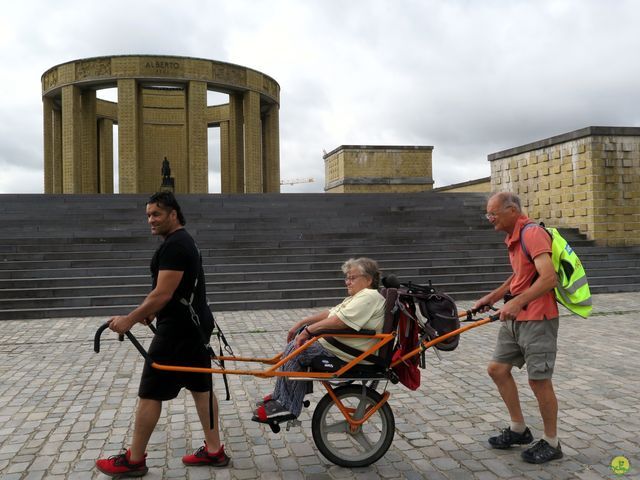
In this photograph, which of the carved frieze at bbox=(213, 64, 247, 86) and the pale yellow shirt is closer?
the pale yellow shirt

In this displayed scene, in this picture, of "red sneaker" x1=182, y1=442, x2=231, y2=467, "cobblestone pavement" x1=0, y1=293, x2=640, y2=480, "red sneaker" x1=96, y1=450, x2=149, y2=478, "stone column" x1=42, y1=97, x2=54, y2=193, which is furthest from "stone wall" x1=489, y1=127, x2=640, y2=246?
"stone column" x1=42, y1=97, x2=54, y2=193

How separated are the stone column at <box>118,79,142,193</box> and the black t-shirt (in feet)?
75.9

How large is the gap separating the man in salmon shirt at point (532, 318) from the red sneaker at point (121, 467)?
232 centimetres

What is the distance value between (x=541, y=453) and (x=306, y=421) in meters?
1.74

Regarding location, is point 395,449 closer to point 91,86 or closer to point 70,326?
point 70,326

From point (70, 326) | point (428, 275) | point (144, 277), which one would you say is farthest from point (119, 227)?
point (428, 275)

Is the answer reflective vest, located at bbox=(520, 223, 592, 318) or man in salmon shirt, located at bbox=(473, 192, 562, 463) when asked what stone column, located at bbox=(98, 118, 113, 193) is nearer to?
man in salmon shirt, located at bbox=(473, 192, 562, 463)

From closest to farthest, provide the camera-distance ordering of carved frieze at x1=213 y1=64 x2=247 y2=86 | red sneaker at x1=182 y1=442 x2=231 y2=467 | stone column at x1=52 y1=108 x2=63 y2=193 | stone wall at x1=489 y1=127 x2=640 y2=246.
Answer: red sneaker at x1=182 y1=442 x2=231 y2=467
stone wall at x1=489 y1=127 x2=640 y2=246
carved frieze at x1=213 y1=64 x2=247 y2=86
stone column at x1=52 y1=108 x2=63 y2=193

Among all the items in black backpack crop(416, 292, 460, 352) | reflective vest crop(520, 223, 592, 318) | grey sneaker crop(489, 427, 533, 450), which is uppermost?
reflective vest crop(520, 223, 592, 318)

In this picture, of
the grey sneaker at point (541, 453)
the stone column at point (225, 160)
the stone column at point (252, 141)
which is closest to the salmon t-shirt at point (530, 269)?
the grey sneaker at point (541, 453)

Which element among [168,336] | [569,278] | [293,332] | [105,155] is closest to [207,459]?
[168,336]

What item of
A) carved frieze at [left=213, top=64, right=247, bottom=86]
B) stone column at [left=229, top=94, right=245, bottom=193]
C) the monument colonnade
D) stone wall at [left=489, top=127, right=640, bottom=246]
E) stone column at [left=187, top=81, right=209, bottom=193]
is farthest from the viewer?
stone column at [left=229, top=94, right=245, bottom=193]

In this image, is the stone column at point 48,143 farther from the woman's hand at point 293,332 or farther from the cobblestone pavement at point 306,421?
the woman's hand at point 293,332

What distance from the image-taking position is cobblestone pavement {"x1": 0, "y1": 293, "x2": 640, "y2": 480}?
3.58m
